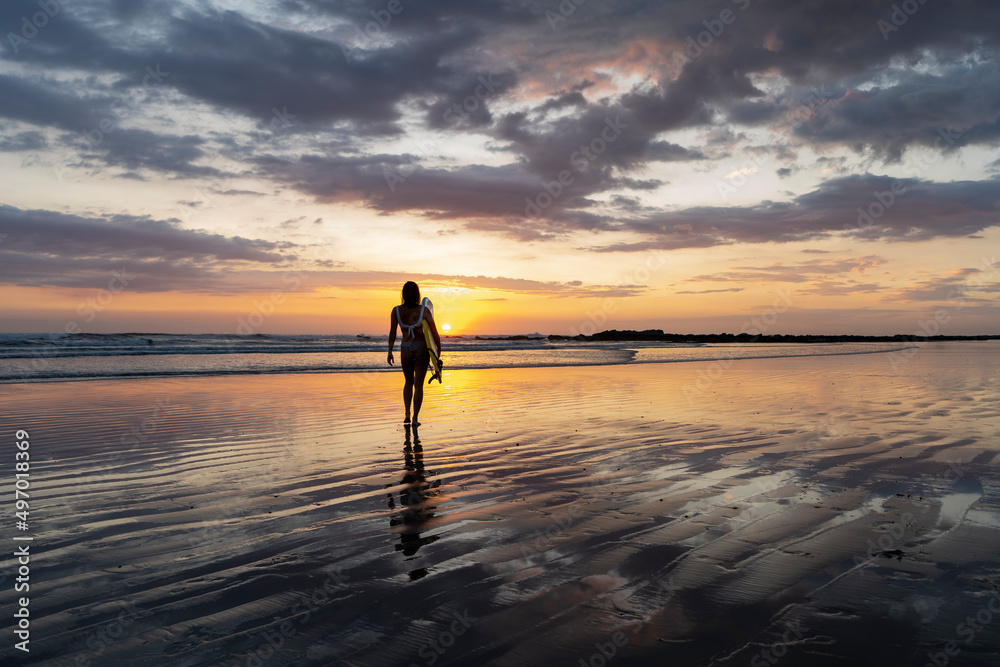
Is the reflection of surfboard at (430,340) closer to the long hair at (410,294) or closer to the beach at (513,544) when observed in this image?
the long hair at (410,294)

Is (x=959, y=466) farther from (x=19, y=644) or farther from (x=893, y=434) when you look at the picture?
(x=19, y=644)

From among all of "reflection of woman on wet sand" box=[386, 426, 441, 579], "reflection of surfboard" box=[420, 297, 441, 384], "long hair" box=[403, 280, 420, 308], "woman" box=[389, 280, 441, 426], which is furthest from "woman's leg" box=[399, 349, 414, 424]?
"reflection of woman on wet sand" box=[386, 426, 441, 579]

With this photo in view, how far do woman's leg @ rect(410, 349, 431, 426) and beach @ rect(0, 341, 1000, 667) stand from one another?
1.64ft

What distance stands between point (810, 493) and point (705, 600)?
119 inches

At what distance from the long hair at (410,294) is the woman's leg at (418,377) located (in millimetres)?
912

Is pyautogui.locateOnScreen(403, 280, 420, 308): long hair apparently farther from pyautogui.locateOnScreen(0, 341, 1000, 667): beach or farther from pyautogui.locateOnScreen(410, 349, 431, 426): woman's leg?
pyautogui.locateOnScreen(0, 341, 1000, 667): beach

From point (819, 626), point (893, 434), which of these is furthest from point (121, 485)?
point (893, 434)

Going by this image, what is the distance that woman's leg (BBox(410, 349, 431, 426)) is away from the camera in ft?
33.9

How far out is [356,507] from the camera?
5430 millimetres

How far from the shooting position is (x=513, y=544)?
4.40 m

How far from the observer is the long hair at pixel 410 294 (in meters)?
10.6

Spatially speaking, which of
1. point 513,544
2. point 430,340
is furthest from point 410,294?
point 513,544

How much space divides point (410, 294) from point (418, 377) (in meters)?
1.53

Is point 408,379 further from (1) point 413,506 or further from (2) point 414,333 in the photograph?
(1) point 413,506
